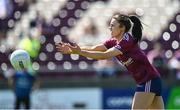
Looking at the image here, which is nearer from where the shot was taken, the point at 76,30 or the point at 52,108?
the point at 52,108

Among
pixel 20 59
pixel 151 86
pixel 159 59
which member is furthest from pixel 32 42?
pixel 151 86

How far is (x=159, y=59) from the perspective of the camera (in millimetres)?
15398

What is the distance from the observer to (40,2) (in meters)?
17.6

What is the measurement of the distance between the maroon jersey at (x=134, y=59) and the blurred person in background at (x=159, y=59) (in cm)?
708

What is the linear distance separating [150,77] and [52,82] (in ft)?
24.8

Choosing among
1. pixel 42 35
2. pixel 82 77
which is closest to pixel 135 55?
pixel 82 77

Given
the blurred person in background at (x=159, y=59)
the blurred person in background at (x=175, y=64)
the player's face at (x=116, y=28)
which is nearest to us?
the player's face at (x=116, y=28)

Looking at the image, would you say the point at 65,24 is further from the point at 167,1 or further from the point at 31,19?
the point at 167,1

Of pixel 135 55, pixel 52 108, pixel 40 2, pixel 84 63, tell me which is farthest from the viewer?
pixel 40 2

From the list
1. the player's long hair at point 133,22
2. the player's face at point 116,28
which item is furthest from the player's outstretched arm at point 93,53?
the player's long hair at point 133,22

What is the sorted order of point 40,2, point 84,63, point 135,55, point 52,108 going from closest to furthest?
point 135,55
point 52,108
point 84,63
point 40,2

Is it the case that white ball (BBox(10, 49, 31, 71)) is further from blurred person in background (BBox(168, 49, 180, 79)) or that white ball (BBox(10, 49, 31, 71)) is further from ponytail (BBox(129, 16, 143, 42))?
blurred person in background (BBox(168, 49, 180, 79))

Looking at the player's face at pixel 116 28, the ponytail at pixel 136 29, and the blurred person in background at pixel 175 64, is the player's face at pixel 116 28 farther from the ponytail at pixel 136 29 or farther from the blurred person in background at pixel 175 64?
the blurred person in background at pixel 175 64

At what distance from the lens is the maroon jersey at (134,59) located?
794 centimetres
